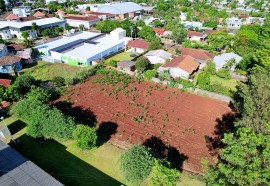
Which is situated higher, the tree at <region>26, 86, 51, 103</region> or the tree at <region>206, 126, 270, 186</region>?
the tree at <region>206, 126, 270, 186</region>

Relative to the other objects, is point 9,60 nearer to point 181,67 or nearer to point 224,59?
point 181,67

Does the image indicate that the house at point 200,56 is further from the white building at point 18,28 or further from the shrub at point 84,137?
the white building at point 18,28

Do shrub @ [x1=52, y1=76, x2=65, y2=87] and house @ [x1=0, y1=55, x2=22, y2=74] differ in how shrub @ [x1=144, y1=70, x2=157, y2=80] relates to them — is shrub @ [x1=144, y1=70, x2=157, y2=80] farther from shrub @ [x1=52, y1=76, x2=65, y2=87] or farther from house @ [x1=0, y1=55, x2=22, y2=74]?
house @ [x1=0, y1=55, x2=22, y2=74]

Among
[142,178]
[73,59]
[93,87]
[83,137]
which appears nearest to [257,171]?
[142,178]

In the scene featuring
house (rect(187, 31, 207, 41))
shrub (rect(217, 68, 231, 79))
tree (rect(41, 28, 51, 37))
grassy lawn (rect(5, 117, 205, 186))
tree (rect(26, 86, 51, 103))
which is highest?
tree (rect(41, 28, 51, 37))

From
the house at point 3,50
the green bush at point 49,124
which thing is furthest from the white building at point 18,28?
the green bush at point 49,124

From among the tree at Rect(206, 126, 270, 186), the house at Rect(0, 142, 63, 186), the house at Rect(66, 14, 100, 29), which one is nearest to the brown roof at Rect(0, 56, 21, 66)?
the house at Rect(0, 142, 63, 186)
